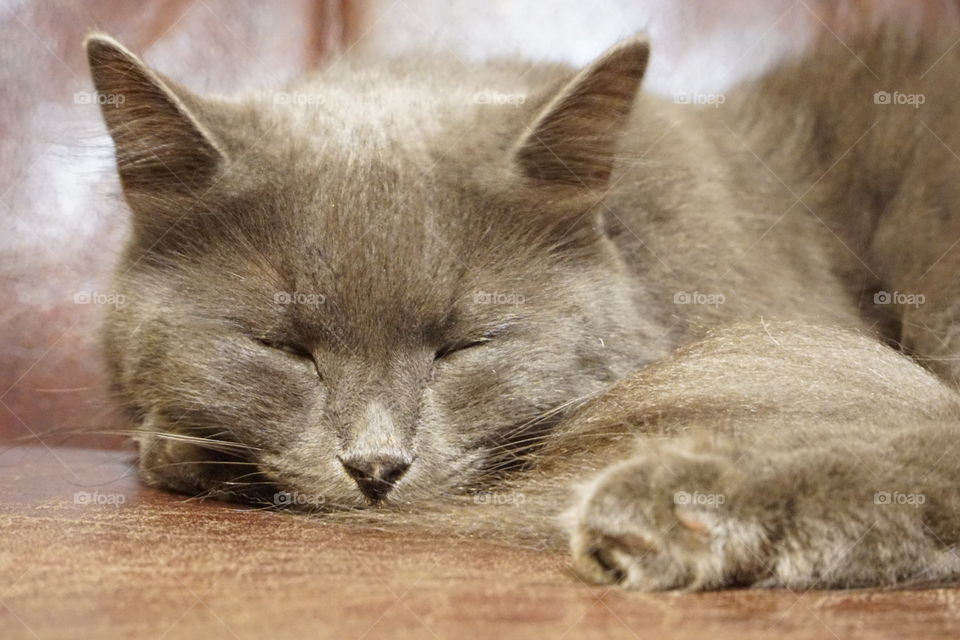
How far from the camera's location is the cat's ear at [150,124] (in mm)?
1343

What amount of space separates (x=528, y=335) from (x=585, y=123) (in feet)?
1.05

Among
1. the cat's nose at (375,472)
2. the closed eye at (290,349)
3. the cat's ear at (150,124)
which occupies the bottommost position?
the cat's nose at (375,472)

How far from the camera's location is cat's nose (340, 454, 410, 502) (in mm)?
1234

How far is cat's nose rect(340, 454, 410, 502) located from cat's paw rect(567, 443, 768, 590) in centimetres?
34

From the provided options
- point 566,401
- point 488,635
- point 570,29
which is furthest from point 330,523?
point 570,29

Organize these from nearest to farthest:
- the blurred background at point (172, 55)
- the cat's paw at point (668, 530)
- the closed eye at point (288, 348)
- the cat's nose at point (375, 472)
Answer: the cat's paw at point (668, 530), the cat's nose at point (375, 472), the closed eye at point (288, 348), the blurred background at point (172, 55)

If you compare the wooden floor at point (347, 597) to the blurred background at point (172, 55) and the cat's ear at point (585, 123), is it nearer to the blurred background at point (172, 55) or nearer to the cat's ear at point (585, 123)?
the cat's ear at point (585, 123)

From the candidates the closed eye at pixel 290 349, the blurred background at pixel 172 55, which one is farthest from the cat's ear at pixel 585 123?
the blurred background at pixel 172 55

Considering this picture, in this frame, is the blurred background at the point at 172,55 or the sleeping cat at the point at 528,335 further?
the blurred background at the point at 172,55

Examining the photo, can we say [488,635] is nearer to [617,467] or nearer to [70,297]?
[617,467]

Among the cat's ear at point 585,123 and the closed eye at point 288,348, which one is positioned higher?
the cat's ear at point 585,123

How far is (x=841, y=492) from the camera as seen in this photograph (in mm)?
955

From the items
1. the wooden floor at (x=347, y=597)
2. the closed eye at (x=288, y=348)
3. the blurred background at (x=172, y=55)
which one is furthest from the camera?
the blurred background at (x=172, y=55)

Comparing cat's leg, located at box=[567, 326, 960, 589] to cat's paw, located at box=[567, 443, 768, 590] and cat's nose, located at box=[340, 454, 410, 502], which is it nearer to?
cat's paw, located at box=[567, 443, 768, 590]
